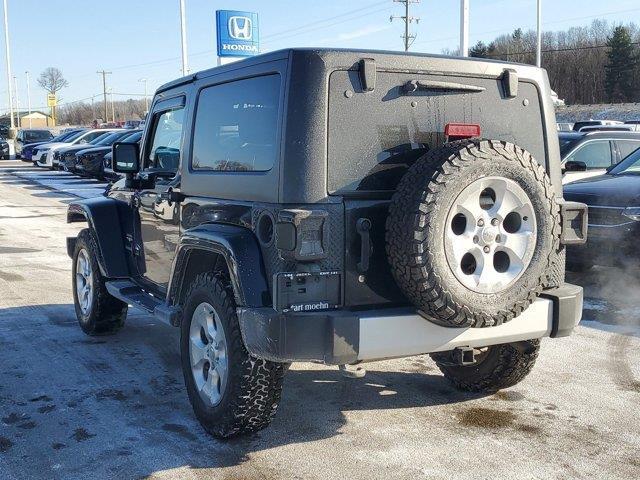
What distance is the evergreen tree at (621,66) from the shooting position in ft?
258

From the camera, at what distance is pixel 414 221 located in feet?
11.2

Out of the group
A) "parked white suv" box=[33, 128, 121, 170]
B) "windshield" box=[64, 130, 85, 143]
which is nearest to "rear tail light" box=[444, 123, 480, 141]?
"parked white suv" box=[33, 128, 121, 170]

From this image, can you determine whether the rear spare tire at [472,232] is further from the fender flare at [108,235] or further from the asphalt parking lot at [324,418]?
the fender flare at [108,235]

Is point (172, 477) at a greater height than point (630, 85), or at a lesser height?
lesser

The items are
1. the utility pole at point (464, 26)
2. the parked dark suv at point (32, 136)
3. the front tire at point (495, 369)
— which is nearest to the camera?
the front tire at point (495, 369)

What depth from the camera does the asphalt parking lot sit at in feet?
12.3

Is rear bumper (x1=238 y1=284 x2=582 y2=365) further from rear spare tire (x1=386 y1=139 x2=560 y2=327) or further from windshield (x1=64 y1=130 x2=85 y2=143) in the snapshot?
windshield (x1=64 y1=130 x2=85 y2=143)

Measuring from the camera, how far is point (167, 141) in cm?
532

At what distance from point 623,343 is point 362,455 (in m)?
3.12

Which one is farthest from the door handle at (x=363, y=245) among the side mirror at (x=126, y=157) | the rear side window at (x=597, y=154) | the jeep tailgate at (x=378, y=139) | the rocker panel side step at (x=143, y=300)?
the rear side window at (x=597, y=154)

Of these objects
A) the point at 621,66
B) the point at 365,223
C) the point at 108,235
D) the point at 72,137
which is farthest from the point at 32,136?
the point at 621,66

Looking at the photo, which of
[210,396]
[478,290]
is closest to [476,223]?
[478,290]

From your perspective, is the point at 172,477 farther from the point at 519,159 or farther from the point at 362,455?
the point at 519,159

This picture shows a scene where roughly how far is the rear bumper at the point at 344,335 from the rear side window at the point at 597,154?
733 cm
